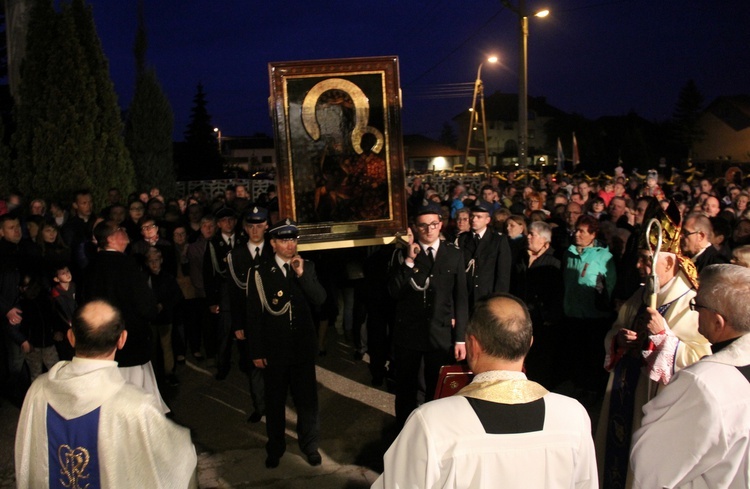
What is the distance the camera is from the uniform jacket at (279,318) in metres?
4.95

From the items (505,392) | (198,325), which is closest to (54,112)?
(198,325)

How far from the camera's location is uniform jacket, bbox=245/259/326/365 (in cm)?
495

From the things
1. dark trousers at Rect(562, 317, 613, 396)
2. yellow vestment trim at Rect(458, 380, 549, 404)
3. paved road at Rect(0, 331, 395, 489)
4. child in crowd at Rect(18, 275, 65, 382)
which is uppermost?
yellow vestment trim at Rect(458, 380, 549, 404)

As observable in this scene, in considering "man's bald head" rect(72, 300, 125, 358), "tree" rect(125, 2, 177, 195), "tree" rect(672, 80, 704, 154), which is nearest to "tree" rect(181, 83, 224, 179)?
"tree" rect(125, 2, 177, 195)

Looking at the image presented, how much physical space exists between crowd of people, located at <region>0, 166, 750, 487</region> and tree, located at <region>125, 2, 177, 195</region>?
8.27 metres

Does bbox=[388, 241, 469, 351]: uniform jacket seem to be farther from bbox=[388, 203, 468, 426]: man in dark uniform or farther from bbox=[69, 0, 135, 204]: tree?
bbox=[69, 0, 135, 204]: tree

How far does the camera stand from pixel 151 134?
704 inches

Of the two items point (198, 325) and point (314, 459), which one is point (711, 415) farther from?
point (198, 325)

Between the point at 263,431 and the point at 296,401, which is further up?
the point at 296,401

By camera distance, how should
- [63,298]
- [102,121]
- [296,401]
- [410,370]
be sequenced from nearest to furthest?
1. [296,401]
2. [410,370]
3. [63,298]
4. [102,121]

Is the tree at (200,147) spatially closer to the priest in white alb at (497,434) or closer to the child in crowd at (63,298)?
the child in crowd at (63,298)

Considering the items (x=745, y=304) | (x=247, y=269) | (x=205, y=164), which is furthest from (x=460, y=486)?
(x=205, y=164)

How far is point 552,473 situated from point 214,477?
3.43 meters

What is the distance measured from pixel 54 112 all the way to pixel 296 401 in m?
8.46
